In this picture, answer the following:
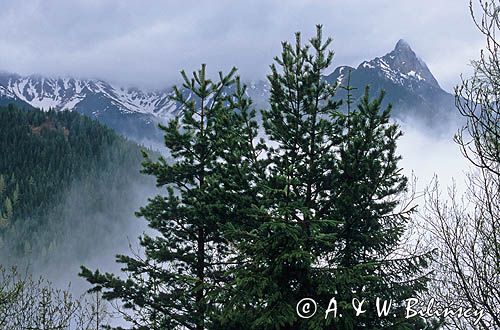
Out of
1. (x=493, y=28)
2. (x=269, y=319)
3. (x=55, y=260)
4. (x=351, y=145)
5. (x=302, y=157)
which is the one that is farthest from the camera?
(x=55, y=260)

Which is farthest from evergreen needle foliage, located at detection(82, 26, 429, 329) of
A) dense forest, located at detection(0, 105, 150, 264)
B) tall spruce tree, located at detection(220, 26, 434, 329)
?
dense forest, located at detection(0, 105, 150, 264)

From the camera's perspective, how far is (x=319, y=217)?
10.7 m

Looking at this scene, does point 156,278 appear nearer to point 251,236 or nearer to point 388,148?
point 251,236

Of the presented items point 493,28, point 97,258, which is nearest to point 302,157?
point 493,28

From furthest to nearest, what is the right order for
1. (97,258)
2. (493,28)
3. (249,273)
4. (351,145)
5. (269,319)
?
(97,258) → (351,145) → (249,273) → (269,319) → (493,28)

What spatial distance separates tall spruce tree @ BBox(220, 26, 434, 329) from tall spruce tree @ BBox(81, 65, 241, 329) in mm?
2744

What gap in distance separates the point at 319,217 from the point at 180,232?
5453 millimetres

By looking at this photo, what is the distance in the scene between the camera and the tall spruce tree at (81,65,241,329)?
45.5 ft

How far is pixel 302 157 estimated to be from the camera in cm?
1153

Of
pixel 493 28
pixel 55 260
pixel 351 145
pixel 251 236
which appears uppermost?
pixel 55 260

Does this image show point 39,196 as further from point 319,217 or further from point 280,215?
point 280,215

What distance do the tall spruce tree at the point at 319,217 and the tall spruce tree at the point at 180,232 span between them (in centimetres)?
274

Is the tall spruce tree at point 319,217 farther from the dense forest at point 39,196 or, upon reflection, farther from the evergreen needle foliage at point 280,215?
the dense forest at point 39,196

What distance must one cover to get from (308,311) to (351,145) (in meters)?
3.69
